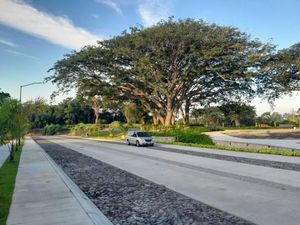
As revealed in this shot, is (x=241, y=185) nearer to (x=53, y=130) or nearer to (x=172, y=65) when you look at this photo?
(x=172, y=65)

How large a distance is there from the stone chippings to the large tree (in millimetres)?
32816

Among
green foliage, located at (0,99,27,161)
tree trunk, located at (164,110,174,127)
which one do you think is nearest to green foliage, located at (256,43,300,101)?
tree trunk, located at (164,110,174,127)

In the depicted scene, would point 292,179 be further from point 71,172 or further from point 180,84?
point 180,84

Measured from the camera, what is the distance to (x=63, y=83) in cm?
5038

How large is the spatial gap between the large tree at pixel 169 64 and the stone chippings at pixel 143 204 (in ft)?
108

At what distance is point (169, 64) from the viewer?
46.0 meters

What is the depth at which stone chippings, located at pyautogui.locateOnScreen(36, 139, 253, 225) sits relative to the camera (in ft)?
24.4

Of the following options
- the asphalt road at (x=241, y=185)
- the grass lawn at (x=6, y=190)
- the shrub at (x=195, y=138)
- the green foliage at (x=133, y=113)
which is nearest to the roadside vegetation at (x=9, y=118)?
the grass lawn at (x=6, y=190)

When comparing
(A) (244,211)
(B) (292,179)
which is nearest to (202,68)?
(B) (292,179)

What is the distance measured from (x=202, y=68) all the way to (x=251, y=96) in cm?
1177

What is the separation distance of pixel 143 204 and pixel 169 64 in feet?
125

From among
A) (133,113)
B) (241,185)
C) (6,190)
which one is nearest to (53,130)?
(133,113)

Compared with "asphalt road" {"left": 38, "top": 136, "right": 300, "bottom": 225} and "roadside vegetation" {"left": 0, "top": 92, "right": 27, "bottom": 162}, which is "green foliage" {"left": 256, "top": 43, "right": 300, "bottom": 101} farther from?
"roadside vegetation" {"left": 0, "top": 92, "right": 27, "bottom": 162}

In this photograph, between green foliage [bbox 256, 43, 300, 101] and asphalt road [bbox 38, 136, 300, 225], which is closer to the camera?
asphalt road [bbox 38, 136, 300, 225]
